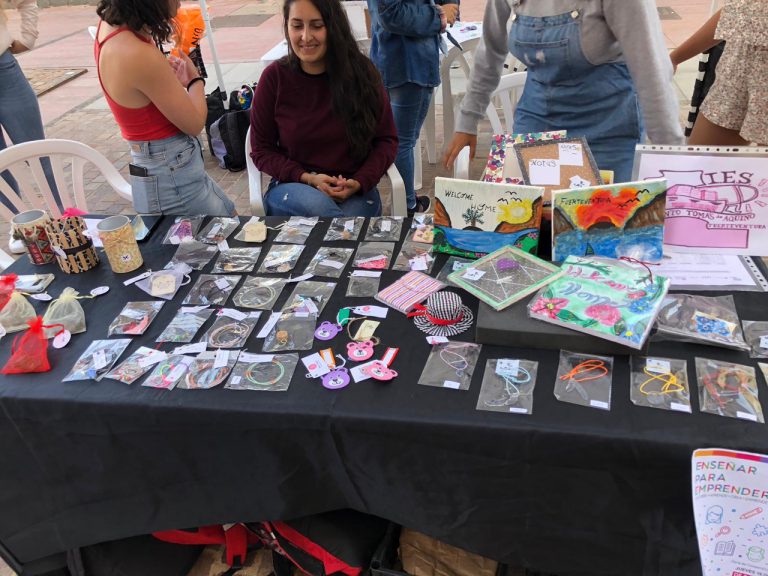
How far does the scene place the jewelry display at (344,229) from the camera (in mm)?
1751

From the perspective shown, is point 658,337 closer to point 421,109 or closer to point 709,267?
point 709,267

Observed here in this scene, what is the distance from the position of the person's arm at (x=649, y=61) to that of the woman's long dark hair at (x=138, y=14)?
1361mm

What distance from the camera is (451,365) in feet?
4.09

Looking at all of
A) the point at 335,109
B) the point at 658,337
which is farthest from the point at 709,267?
the point at 335,109

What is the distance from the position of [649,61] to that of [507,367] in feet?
3.29

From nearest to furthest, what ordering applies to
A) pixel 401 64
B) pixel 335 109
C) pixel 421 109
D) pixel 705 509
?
pixel 705 509, pixel 335 109, pixel 401 64, pixel 421 109

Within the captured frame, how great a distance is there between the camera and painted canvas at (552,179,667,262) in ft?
4.56

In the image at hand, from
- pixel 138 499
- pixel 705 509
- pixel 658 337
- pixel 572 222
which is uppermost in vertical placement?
pixel 572 222

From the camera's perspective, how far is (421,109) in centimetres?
310

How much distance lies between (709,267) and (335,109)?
1.45 metres

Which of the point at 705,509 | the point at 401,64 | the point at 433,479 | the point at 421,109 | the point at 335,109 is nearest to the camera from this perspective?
the point at 705,509

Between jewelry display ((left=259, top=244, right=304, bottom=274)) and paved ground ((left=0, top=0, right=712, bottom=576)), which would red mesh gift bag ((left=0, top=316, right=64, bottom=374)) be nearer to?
jewelry display ((left=259, top=244, right=304, bottom=274))

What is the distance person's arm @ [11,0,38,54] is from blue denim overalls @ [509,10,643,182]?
2.65 m

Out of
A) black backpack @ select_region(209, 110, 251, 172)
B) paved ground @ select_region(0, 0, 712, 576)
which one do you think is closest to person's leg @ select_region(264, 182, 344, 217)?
paved ground @ select_region(0, 0, 712, 576)
